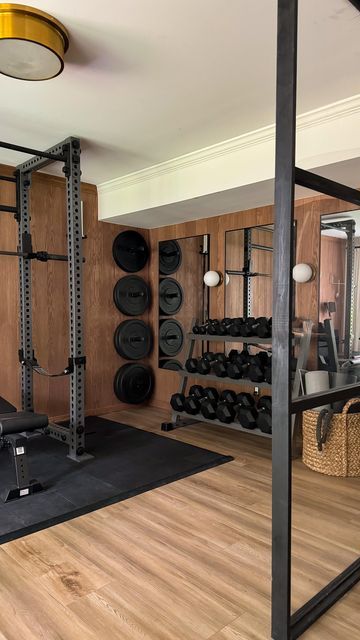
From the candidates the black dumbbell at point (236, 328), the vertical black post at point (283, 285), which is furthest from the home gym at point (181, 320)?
the black dumbbell at point (236, 328)

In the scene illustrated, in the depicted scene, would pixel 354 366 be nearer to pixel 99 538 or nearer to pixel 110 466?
pixel 110 466

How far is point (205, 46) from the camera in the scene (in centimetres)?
198

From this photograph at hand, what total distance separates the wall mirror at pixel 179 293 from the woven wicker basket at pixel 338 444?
1.75m

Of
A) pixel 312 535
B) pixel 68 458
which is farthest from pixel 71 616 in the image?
pixel 68 458

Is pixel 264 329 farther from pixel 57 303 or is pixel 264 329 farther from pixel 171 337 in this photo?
pixel 57 303

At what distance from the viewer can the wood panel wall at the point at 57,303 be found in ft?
12.3

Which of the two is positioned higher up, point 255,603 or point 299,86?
point 299,86

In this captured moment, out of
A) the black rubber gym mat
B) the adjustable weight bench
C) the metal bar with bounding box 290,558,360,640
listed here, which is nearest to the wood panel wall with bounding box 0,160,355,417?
the black rubber gym mat

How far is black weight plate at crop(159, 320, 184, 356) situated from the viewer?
15.1 feet

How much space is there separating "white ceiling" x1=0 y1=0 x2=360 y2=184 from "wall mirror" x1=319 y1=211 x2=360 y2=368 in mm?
1007

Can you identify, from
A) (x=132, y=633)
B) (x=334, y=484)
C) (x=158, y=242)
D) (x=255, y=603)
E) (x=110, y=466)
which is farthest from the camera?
(x=158, y=242)

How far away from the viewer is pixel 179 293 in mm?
4547

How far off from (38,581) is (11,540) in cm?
38

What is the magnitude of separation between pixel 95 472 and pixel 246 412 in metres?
1.17
